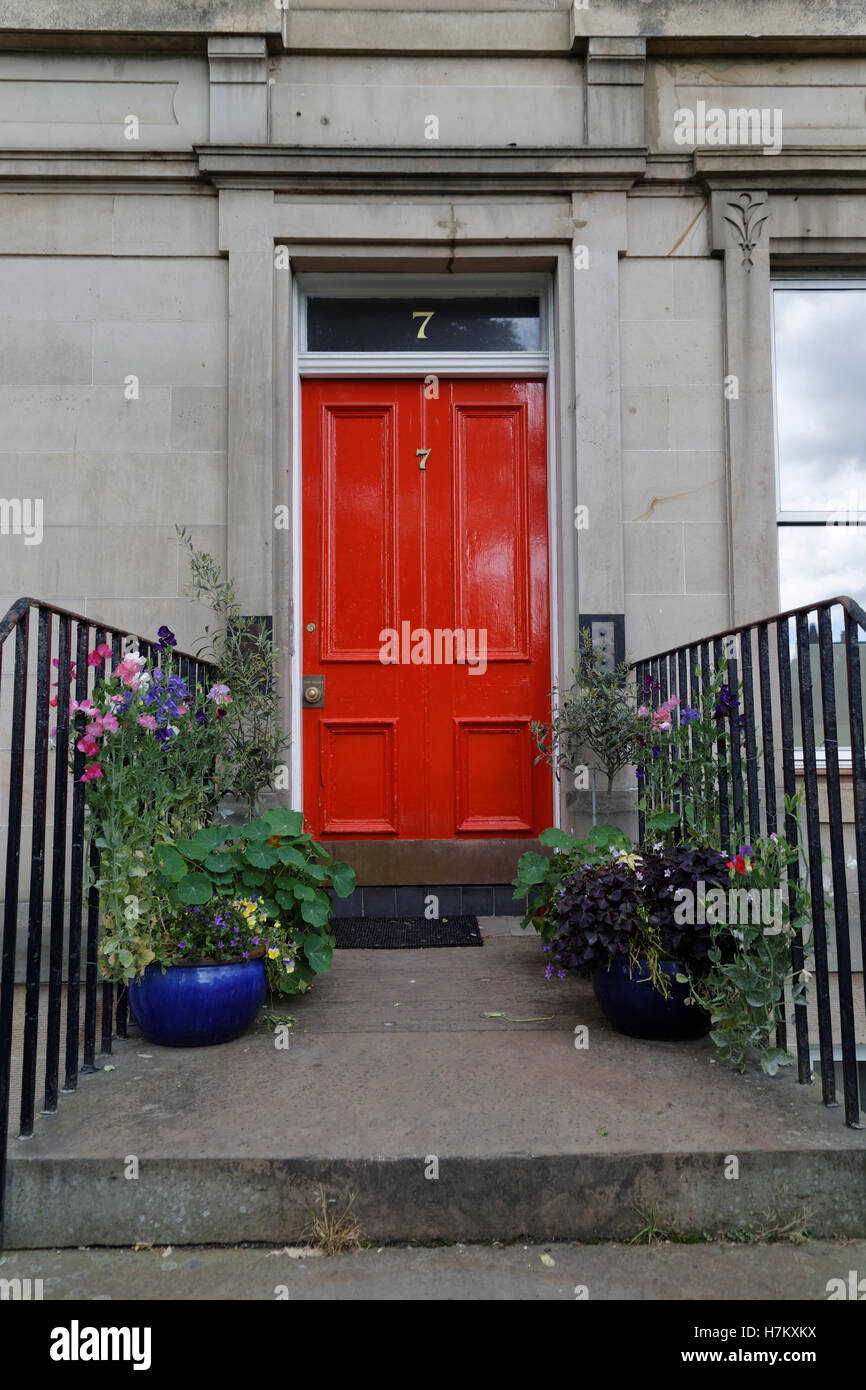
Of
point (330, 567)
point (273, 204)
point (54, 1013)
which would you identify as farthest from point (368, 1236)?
point (273, 204)

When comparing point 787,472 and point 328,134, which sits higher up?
point 328,134

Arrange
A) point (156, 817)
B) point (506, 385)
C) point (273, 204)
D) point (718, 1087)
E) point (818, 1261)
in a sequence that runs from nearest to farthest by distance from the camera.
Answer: point (818, 1261), point (718, 1087), point (156, 817), point (273, 204), point (506, 385)

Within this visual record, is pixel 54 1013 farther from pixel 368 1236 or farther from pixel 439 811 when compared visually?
pixel 439 811

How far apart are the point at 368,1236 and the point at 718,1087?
1014 millimetres

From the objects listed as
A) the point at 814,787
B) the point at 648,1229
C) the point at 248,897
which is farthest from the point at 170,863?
the point at 814,787

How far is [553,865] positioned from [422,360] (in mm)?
2718

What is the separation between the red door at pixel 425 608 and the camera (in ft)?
15.6

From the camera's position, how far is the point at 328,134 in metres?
4.65

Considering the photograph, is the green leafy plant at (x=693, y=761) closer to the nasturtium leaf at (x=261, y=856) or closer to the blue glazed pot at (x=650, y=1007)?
the blue glazed pot at (x=650, y=1007)

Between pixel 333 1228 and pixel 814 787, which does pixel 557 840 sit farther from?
pixel 333 1228

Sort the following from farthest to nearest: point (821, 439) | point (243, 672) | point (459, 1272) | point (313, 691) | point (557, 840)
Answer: point (821, 439) → point (313, 691) → point (243, 672) → point (557, 840) → point (459, 1272)

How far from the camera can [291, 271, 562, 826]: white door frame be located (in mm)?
4793

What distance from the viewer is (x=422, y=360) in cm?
487

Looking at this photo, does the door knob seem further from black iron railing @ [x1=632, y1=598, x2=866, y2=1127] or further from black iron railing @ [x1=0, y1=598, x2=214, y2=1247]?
black iron railing @ [x1=632, y1=598, x2=866, y2=1127]
